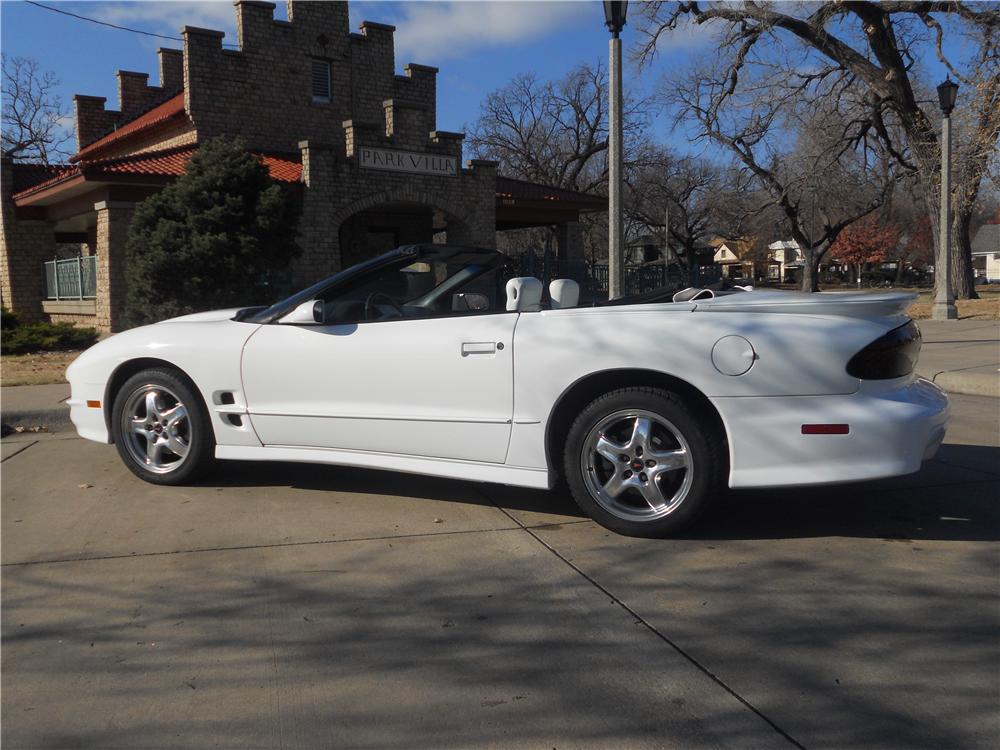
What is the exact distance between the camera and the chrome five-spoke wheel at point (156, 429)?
5.56 meters

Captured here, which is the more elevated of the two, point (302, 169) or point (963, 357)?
point (302, 169)

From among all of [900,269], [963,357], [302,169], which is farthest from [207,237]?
[900,269]

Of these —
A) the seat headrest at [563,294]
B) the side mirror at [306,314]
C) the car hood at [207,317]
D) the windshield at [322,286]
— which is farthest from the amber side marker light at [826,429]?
the car hood at [207,317]

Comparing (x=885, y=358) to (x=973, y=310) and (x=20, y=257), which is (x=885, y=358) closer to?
(x=973, y=310)

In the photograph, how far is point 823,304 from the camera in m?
4.32

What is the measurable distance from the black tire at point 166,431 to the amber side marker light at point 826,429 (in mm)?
3517

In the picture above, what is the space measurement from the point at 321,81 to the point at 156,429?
20995mm

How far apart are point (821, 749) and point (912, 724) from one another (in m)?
0.36

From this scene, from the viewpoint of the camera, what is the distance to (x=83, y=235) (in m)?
30.7

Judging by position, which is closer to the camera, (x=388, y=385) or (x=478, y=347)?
(x=478, y=347)

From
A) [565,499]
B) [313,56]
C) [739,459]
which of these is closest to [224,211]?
[313,56]

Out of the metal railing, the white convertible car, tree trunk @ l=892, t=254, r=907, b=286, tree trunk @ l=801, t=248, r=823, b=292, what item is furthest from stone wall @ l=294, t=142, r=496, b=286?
tree trunk @ l=892, t=254, r=907, b=286

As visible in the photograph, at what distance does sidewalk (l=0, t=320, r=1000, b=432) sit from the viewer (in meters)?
8.32

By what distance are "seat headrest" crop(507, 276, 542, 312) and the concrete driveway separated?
1.18 metres
